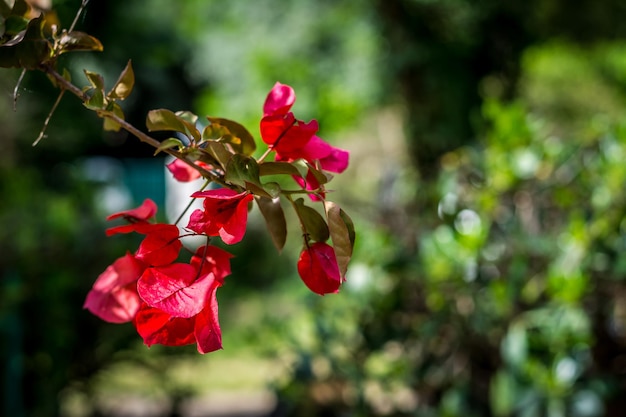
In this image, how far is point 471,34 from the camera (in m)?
4.26

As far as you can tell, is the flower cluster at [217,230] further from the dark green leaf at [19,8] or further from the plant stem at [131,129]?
the dark green leaf at [19,8]

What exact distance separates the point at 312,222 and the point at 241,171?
0.23 ft

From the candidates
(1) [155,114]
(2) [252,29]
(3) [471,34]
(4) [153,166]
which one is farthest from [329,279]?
(4) [153,166]

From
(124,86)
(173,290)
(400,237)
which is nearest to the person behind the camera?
(173,290)

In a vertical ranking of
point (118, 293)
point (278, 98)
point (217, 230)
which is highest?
point (278, 98)

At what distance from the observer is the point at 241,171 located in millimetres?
560

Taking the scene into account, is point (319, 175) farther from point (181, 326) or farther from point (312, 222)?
point (181, 326)

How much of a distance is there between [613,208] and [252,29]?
11.7ft

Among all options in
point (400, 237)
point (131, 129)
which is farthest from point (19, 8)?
point (400, 237)

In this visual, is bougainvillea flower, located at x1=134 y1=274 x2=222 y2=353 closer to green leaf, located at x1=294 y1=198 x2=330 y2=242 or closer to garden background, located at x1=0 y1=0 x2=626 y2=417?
green leaf, located at x1=294 y1=198 x2=330 y2=242

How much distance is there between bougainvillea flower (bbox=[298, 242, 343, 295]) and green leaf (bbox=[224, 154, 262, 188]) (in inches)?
2.7

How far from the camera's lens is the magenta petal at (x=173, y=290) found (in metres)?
0.54

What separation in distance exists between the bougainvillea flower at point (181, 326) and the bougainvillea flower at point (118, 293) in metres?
0.09

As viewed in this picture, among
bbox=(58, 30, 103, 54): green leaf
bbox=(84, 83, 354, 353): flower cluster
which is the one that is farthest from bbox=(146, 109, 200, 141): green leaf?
bbox=(58, 30, 103, 54): green leaf
